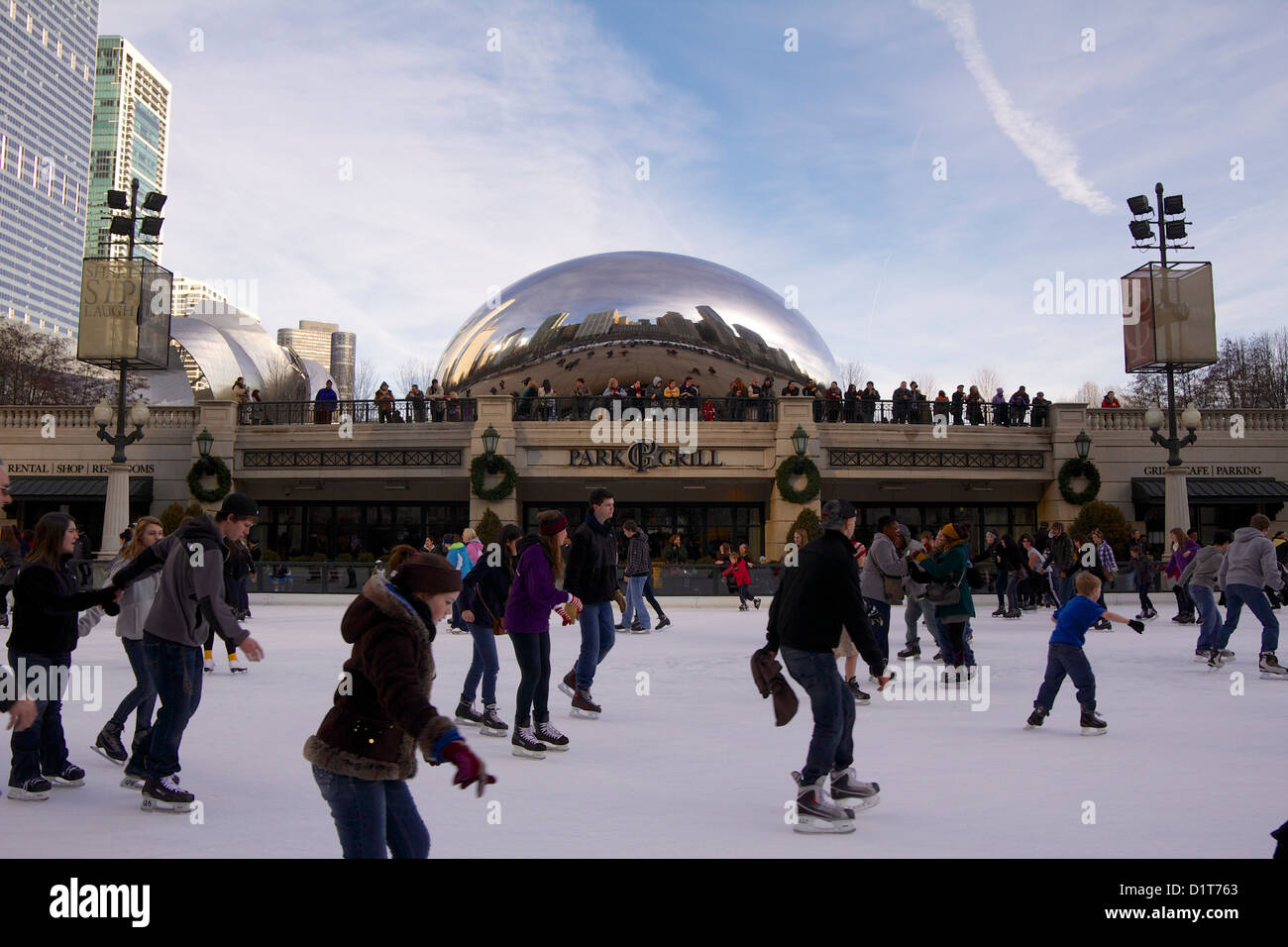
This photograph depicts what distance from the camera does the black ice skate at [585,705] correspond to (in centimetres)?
809

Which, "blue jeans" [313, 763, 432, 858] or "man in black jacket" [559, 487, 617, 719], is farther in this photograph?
"man in black jacket" [559, 487, 617, 719]

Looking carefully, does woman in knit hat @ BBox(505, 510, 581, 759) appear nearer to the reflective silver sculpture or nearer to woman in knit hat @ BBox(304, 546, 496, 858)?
woman in knit hat @ BBox(304, 546, 496, 858)

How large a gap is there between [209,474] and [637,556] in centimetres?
2064

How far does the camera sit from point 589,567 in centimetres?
802

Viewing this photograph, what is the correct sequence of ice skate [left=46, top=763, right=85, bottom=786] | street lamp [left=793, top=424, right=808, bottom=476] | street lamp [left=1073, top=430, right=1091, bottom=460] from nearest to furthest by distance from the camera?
ice skate [left=46, top=763, right=85, bottom=786]
street lamp [left=793, top=424, right=808, bottom=476]
street lamp [left=1073, top=430, right=1091, bottom=460]

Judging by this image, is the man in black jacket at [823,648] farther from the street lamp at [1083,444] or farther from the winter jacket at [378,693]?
the street lamp at [1083,444]

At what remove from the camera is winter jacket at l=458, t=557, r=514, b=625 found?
24.3 feet

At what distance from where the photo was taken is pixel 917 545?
1101 cm

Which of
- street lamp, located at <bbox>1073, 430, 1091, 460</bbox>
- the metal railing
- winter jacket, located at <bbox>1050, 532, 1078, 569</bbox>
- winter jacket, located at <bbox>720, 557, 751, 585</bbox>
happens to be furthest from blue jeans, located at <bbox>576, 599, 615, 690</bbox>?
street lamp, located at <bbox>1073, 430, 1091, 460</bbox>

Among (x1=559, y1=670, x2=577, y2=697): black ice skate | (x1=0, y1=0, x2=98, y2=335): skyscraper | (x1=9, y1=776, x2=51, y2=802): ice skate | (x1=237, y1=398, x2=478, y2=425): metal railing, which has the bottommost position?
(x1=9, y1=776, x2=51, y2=802): ice skate

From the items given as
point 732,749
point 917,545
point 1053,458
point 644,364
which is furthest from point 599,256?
point 732,749

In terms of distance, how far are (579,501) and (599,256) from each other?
14.7m

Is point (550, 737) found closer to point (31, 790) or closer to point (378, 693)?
point (31, 790)

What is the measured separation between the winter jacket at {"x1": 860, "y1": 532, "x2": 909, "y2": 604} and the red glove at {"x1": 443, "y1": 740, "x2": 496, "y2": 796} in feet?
23.1
